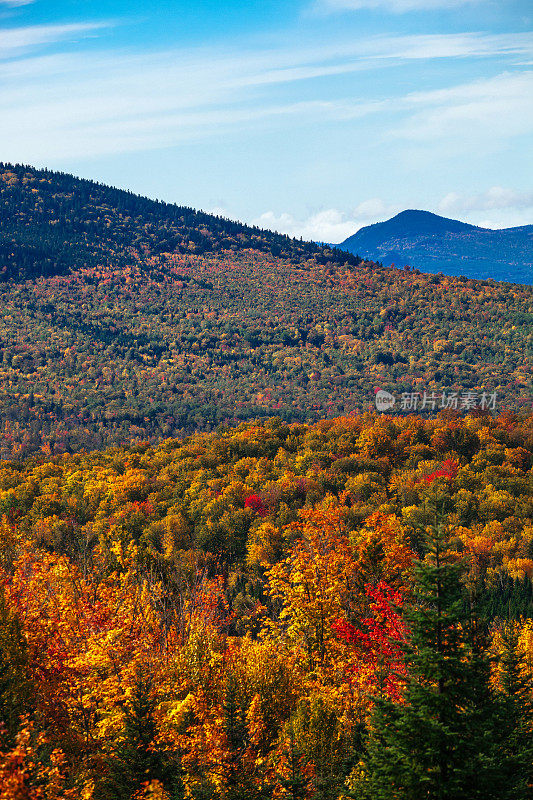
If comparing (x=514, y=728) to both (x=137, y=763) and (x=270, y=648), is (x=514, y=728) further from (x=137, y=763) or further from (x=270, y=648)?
(x=270, y=648)

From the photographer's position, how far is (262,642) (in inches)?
2228

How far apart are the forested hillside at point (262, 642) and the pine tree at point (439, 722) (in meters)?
0.07

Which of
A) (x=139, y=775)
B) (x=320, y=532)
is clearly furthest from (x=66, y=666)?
(x=320, y=532)

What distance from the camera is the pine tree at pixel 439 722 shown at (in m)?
21.9

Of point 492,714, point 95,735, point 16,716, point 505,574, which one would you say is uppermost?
point 492,714

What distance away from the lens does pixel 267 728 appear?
41.7 m

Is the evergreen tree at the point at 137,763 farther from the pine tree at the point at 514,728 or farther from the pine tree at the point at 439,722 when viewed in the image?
the pine tree at the point at 514,728

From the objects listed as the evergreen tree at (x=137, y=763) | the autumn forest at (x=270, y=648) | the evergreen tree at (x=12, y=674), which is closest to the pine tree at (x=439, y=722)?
the autumn forest at (x=270, y=648)

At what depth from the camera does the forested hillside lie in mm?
23438

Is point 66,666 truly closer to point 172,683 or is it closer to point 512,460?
point 172,683

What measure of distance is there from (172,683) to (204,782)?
11.2 m

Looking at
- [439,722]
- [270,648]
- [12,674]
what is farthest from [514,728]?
[12,674]

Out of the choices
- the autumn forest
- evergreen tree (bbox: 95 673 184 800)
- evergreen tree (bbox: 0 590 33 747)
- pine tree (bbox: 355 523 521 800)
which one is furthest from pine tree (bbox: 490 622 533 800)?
evergreen tree (bbox: 0 590 33 747)

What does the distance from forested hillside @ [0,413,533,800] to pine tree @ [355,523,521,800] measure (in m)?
0.07
